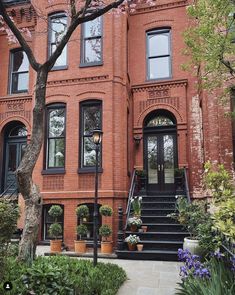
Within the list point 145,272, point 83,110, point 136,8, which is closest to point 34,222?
point 145,272

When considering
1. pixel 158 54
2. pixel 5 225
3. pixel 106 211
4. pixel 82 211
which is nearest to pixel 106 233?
pixel 106 211

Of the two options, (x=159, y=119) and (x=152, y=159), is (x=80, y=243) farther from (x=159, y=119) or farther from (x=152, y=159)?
(x=159, y=119)

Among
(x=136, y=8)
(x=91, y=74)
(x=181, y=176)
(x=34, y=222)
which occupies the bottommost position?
(x=34, y=222)

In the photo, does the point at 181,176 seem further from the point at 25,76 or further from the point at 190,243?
the point at 25,76

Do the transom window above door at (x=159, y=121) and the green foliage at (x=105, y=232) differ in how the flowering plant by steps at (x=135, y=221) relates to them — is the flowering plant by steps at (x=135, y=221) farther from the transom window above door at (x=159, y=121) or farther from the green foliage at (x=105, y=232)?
the transom window above door at (x=159, y=121)

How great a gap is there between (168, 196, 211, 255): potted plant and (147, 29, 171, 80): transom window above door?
18.4 ft

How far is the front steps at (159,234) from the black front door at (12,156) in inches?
237

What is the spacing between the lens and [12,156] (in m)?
14.5

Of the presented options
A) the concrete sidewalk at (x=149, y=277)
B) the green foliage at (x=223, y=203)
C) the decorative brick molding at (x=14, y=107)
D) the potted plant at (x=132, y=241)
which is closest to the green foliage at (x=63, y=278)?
the concrete sidewalk at (x=149, y=277)

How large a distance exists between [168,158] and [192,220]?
454 cm

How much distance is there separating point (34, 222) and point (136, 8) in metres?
10.8

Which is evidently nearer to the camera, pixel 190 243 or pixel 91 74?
pixel 190 243

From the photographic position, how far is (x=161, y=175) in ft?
42.7

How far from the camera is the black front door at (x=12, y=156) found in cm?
1420
